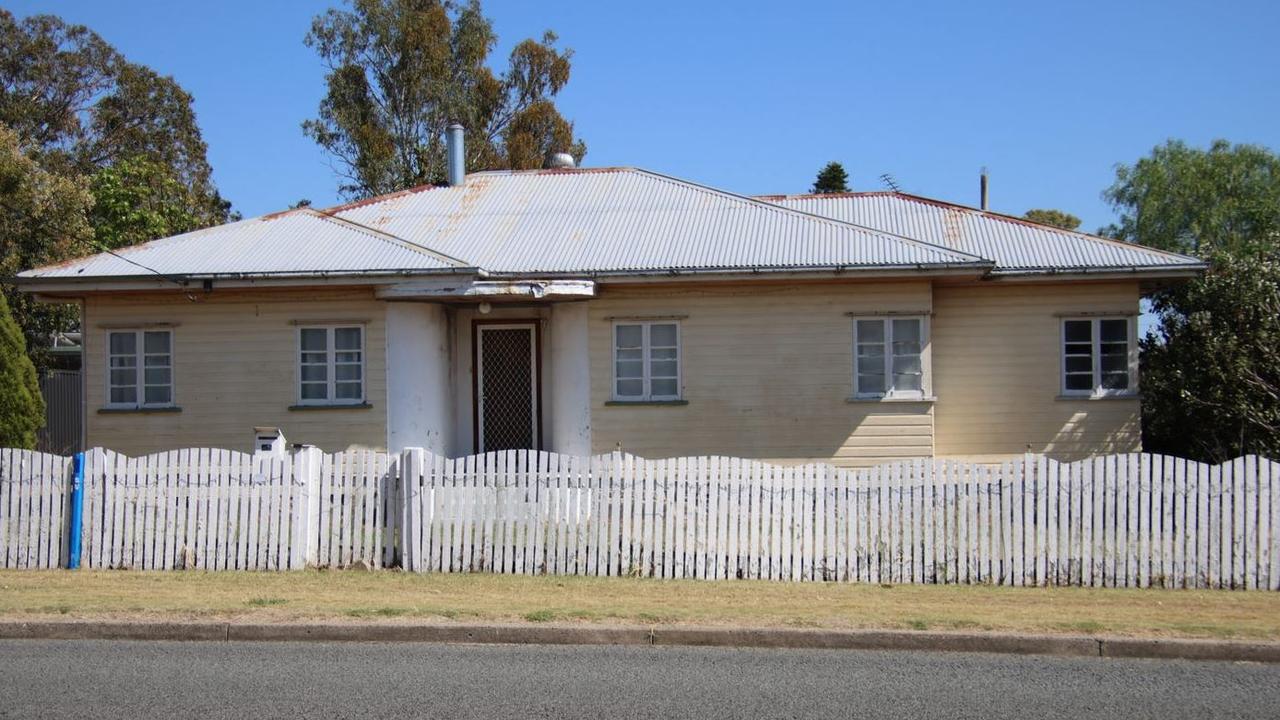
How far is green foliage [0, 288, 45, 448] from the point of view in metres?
16.3

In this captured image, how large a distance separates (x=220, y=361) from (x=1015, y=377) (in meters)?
11.7

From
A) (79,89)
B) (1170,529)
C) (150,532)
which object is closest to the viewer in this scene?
(1170,529)

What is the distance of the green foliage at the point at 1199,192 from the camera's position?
3166cm

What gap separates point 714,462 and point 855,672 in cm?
403

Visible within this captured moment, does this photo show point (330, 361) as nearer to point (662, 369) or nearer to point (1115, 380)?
point (662, 369)

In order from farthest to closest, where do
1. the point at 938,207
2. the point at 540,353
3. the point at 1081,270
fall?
the point at 938,207, the point at 540,353, the point at 1081,270

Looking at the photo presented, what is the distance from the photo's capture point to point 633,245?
17.9 m

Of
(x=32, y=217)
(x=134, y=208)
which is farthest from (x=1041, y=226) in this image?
(x=134, y=208)

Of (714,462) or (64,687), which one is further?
(714,462)

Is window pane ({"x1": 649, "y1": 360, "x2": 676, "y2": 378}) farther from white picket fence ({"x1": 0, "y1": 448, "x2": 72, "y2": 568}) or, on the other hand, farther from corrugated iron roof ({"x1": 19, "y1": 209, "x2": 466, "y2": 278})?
white picket fence ({"x1": 0, "y1": 448, "x2": 72, "y2": 568})

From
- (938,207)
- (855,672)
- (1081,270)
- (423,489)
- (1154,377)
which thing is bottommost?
(855,672)

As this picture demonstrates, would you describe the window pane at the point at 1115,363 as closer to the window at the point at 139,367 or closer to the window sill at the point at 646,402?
the window sill at the point at 646,402

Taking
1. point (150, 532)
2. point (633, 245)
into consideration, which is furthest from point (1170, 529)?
point (150, 532)

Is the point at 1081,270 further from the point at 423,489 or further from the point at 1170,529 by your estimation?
the point at 423,489
